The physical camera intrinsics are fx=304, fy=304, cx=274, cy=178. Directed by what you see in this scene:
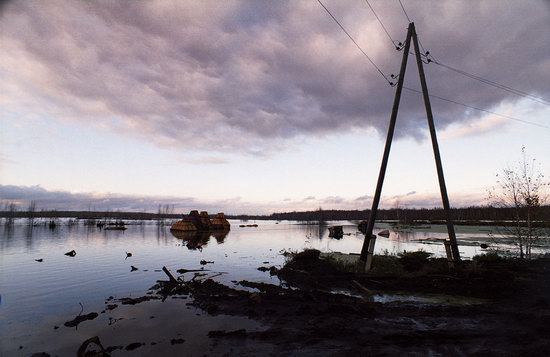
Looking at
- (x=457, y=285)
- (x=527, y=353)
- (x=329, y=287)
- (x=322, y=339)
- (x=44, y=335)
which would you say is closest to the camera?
(x=527, y=353)

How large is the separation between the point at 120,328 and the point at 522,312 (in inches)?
526

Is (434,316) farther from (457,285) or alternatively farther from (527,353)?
(457,285)

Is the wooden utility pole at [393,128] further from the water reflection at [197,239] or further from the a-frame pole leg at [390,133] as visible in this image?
the water reflection at [197,239]

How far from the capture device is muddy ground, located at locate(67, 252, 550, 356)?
7.46m

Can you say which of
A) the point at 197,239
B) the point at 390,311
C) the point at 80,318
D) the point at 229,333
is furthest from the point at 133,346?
the point at 197,239

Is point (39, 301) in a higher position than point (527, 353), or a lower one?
lower

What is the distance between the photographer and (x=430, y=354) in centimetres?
684

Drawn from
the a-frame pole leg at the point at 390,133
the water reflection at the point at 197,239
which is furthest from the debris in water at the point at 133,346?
the water reflection at the point at 197,239

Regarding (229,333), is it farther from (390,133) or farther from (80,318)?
(390,133)

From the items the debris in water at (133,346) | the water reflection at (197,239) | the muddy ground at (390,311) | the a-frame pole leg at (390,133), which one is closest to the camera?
the muddy ground at (390,311)

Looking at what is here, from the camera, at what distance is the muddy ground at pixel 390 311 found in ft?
24.5

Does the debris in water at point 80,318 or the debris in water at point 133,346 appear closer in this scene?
the debris in water at point 133,346

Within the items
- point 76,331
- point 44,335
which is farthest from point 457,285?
point 44,335

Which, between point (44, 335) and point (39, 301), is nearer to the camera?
point (44, 335)
